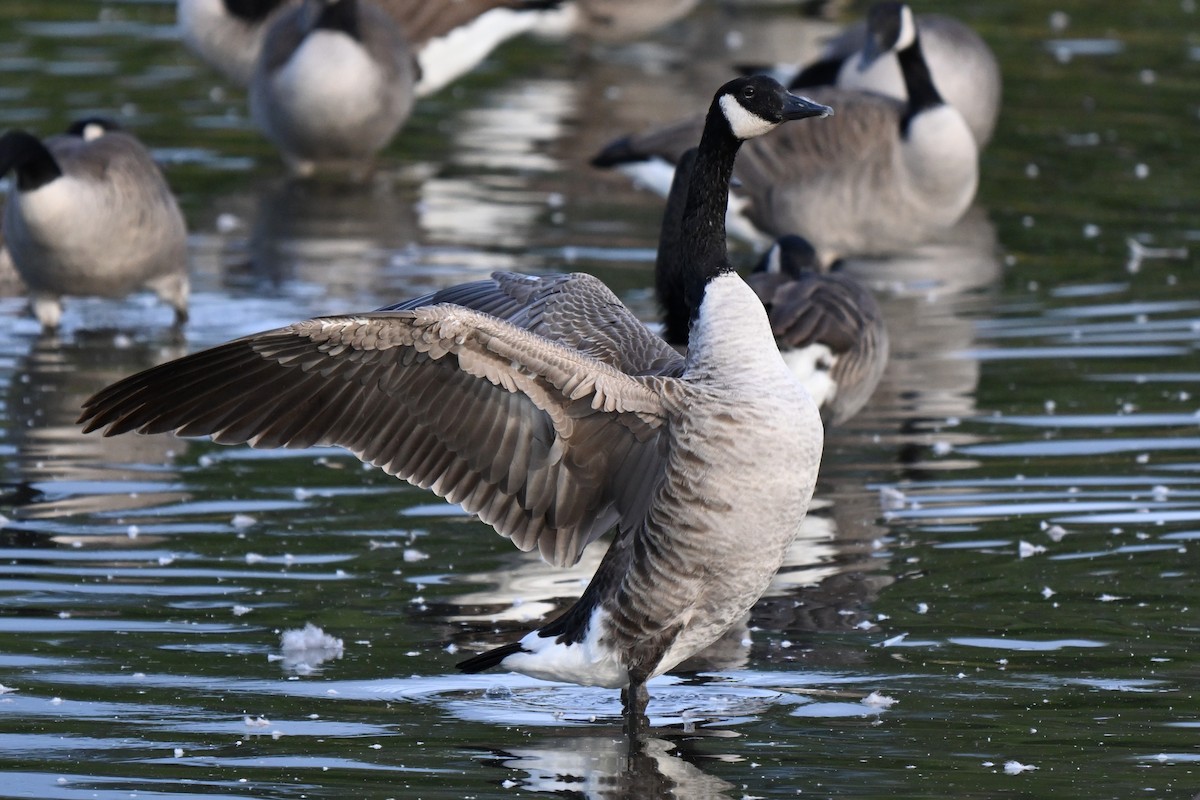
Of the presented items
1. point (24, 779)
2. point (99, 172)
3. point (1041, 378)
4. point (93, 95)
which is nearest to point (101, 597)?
point (24, 779)

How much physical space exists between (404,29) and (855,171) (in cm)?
583

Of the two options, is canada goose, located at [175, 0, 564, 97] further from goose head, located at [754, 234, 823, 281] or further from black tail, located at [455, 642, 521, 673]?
black tail, located at [455, 642, 521, 673]

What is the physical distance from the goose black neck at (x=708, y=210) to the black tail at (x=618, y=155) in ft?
19.6

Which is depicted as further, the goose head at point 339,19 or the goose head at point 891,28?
the goose head at point 339,19

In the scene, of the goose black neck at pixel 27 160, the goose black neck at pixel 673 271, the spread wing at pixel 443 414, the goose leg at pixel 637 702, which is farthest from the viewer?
the goose black neck at pixel 27 160

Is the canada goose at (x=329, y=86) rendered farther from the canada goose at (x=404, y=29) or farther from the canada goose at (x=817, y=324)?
the canada goose at (x=817, y=324)

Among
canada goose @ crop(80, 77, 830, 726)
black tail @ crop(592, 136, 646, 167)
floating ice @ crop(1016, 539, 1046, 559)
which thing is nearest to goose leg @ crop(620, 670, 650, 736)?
canada goose @ crop(80, 77, 830, 726)

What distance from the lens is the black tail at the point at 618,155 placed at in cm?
1198

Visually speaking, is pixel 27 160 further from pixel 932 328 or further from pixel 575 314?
pixel 932 328

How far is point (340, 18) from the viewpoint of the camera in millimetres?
14398

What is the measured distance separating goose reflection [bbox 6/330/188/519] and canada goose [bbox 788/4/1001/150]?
5383mm

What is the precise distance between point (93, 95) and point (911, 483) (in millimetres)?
10716

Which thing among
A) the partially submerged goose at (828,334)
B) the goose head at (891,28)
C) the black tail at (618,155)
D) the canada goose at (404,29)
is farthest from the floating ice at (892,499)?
the canada goose at (404,29)

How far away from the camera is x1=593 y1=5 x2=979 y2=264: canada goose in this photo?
11625mm
